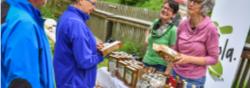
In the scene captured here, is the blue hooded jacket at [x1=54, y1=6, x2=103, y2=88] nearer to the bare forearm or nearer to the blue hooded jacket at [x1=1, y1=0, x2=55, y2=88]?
the bare forearm

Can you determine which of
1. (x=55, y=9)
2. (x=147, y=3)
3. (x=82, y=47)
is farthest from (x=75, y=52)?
(x=55, y=9)

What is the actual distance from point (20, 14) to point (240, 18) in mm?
3188

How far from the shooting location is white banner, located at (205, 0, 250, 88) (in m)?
4.45

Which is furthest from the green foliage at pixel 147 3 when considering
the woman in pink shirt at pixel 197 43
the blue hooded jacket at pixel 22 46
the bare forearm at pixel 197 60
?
the blue hooded jacket at pixel 22 46

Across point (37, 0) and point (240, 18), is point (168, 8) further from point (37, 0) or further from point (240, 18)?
point (37, 0)

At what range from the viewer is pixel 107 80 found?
4.56 m

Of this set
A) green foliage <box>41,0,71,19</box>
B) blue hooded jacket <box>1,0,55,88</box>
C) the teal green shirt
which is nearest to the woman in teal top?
the teal green shirt

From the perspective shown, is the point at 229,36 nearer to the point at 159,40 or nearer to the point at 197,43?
the point at 159,40

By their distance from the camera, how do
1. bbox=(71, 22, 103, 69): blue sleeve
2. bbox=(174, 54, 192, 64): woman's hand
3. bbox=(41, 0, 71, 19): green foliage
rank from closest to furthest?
bbox=(71, 22, 103, 69): blue sleeve < bbox=(174, 54, 192, 64): woman's hand < bbox=(41, 0, 71, 19): green foliage

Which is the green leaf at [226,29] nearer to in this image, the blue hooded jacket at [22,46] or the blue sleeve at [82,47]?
the blue sleeve at [82,47]

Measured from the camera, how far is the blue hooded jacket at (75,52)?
295 cm

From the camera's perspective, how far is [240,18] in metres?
4.46

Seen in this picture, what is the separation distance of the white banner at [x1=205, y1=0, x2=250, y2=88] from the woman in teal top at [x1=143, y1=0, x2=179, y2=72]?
39.6 inches

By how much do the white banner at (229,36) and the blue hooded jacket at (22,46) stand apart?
3026 mm
